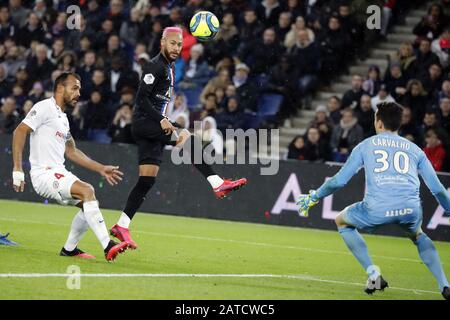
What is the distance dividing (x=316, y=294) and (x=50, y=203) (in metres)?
10.9

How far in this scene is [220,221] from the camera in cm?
1756

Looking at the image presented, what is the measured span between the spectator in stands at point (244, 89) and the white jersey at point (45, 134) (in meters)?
9.16

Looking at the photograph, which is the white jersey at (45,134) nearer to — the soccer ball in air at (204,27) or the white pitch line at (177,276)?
the white pitch line at (177,276)

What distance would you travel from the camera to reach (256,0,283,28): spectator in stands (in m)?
20.8

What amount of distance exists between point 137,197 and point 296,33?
32.6 feet

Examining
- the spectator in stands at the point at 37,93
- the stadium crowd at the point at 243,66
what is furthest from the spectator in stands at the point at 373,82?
the spectator in stands at the point at 37,93

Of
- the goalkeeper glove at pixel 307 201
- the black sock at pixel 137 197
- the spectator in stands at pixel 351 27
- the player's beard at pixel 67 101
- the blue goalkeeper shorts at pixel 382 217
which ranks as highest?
the spectator in stands at pixel 351 27

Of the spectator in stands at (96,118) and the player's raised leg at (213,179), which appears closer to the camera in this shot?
the player's raised leg at (213,179)

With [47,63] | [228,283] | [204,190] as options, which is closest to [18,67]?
[47,63]

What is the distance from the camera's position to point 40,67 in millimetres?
22438

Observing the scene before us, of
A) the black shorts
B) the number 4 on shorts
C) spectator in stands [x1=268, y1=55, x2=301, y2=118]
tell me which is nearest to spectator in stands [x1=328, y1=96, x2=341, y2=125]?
spectator in stands [x1=268, y1=55, x2=301, y2=118]

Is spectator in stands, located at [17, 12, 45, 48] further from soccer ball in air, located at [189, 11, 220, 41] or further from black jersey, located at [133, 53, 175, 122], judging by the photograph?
black jersey, located at [133, 53, 175, 122]

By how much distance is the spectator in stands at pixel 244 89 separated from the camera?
63.2 feet

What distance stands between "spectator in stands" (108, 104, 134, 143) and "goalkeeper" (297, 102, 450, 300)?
10.9 metres
